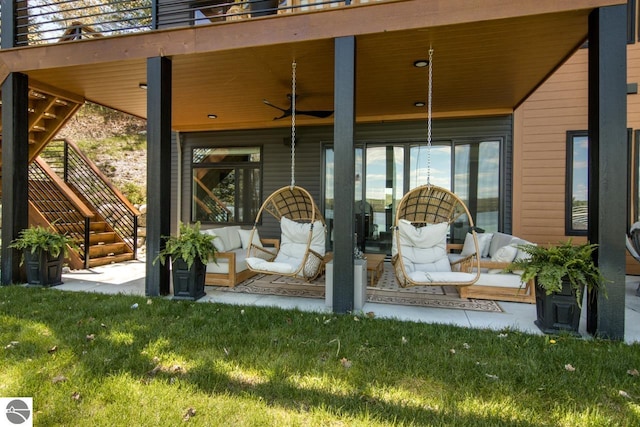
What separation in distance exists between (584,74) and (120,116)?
1654cm

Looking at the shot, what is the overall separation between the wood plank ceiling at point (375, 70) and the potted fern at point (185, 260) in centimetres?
205

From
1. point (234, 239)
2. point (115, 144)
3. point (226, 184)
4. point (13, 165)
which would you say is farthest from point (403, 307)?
point (115, 144)

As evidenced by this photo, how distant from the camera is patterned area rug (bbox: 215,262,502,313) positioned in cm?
384

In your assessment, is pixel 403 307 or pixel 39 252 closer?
pixel 403 307

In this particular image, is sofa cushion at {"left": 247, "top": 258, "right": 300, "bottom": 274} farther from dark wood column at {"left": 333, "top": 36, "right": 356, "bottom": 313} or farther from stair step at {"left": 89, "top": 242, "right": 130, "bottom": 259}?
stair step at {"left": 89, "top": 242, "right": 130, "bottom": 259}

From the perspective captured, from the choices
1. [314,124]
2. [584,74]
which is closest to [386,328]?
[314,124]

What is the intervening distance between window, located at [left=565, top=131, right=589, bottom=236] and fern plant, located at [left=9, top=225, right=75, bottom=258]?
24.6 feet

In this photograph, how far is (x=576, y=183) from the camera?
5625 millimetres

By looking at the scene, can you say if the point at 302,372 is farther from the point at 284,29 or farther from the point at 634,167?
the point at 634,167

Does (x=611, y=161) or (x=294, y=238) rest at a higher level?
(x=611, y=161)

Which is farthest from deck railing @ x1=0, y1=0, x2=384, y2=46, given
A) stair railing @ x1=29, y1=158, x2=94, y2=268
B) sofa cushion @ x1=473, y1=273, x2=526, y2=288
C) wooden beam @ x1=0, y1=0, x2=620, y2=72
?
sofa cushion @ x1=473, y1=273, x2=526, y2=288

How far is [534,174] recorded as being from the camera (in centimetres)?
578

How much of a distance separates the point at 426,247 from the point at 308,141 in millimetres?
3643

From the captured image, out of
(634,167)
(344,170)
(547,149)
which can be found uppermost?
(547,149)
